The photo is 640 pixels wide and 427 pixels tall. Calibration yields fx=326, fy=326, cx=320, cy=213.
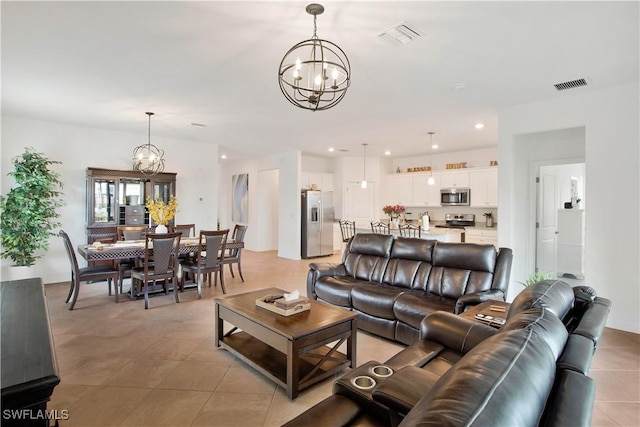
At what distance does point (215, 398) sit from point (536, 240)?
16.3ft

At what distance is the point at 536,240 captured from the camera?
16.5 ft

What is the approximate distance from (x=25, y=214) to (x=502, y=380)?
6.09m

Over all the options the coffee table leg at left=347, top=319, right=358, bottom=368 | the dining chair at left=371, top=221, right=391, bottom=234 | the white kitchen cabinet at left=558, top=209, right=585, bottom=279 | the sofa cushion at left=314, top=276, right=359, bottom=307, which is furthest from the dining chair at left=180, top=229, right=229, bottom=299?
the white kitchen cabinet at left=558, top=209, right=585, bottom=279

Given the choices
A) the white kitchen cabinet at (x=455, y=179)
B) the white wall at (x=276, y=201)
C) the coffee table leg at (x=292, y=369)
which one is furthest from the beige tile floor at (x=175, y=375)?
the white kitchen cabinet at (x=455, y=179)

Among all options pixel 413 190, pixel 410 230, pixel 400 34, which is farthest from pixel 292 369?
pixel 413 190

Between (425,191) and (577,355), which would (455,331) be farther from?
(425,191)

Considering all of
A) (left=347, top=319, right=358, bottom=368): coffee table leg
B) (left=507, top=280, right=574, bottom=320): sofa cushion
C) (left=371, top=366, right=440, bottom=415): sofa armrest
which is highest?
(left=507, top=280, right=574, bottom=320): sofa cushion

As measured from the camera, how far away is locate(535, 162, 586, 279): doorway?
5195 millimetres

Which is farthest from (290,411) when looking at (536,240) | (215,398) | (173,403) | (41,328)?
(536,240)

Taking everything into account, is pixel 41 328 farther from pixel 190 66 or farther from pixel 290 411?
pixel 190 66

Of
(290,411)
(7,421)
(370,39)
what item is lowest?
(290,411)

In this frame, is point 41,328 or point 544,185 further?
point 544,185

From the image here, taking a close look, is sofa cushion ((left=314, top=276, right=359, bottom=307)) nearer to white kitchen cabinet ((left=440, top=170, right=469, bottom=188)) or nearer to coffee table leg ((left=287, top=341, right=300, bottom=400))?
coffee table leg ((left=287, top=341, right=300, bottom=400))

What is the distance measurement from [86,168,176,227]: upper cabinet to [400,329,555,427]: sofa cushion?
6213 millimetres
